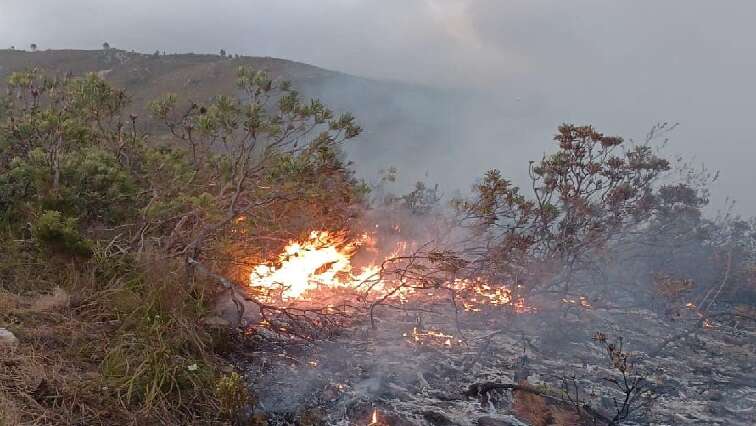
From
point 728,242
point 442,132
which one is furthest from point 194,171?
point 442,132

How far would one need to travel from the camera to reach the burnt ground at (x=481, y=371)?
4863 mm

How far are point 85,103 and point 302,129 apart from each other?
2753 mm

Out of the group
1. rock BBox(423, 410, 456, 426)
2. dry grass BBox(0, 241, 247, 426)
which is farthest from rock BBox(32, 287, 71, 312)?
rock BBox(423, 410, 456, 426)

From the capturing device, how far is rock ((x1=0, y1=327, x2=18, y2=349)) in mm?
3979

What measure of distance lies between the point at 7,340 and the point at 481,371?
4343 mm

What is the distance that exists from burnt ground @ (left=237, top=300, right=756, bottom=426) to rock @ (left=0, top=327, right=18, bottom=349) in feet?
6.14

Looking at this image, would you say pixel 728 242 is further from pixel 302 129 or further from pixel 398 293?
pixel 302 129

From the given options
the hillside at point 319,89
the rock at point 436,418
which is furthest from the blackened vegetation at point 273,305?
the hillside at point 319,89

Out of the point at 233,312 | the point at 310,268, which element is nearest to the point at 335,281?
the point at 310,268

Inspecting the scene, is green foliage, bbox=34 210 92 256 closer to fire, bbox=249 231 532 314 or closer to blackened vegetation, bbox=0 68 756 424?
blackened vegetation, bbox=0 68 756 424

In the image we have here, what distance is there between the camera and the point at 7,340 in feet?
13.3

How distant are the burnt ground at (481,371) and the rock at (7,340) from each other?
187 cm

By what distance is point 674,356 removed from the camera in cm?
712

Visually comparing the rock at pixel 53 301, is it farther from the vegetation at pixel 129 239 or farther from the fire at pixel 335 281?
the fire at pixel 335 281
